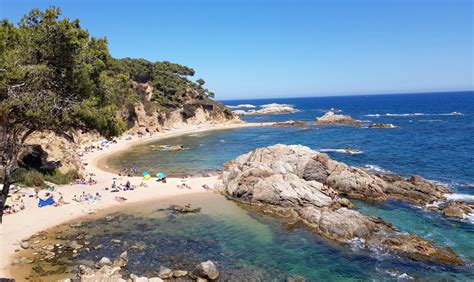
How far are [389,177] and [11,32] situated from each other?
3575 centimetres

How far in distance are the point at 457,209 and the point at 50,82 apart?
30.4 meters

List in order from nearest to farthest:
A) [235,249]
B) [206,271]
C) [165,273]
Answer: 1. [206,271]
2. [165,273]
3. [235,249]

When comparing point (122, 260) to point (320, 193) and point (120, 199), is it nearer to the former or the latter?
point (120, 199)

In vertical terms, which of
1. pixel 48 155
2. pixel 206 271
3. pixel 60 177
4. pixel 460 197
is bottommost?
pixel 460 197

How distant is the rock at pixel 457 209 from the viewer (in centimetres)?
2773

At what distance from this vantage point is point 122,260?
1984cm

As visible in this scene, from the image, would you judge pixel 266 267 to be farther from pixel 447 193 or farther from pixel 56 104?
pixel 447 193

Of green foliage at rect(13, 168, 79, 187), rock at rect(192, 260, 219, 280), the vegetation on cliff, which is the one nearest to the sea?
rock at rect(192, 260, 219, 280)

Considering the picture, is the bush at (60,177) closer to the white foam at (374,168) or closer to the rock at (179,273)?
the rock at (179,273)

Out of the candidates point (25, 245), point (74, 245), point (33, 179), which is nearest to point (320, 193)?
point (74, 245)

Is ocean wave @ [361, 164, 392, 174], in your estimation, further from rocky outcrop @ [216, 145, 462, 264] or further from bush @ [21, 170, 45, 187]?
bush @ [21, 170, 45, 187]

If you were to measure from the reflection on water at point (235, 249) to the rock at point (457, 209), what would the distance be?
741cm

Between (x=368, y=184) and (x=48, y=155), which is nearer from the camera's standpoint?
(x=368, y=184)

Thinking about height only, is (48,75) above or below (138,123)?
above
